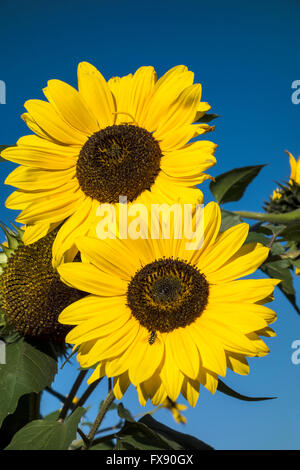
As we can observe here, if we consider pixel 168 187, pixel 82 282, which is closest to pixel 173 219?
pixel 168 187

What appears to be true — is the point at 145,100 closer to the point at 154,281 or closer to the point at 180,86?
the point at 180,86

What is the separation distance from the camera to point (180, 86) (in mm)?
1158

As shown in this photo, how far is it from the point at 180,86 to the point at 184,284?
432 millimetres

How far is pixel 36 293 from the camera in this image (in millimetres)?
1252

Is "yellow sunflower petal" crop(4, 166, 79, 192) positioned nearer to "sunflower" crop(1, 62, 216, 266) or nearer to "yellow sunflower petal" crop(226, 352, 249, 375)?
"sunflower" crop(1, 62, 216, 266)

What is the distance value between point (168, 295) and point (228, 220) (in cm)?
29

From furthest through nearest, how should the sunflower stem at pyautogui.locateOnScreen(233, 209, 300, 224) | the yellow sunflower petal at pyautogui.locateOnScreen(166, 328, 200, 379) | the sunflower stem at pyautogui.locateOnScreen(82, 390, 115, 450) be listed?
the sunflower stem at pyautogui.locateOnScreen(233, 209, 300, 224)
the sunflower stem at pyautogui.locateOnScreen(82, 390, 115, 450)
the yellow sunflower petal at pyautogui.locateOnScreen(166, 328, 200, 379)

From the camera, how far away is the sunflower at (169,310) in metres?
1.03

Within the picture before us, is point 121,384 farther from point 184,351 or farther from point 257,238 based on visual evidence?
point 257,238

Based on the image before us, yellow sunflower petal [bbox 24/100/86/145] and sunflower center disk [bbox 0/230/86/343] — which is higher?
yellow sunflower petal [bbox 24/100/86/145]

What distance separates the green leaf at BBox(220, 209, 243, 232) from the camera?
1.27m

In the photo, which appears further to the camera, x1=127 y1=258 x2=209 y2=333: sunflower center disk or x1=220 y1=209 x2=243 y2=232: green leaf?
x1=220 y1=209 x2=243 y2=232: green leaf

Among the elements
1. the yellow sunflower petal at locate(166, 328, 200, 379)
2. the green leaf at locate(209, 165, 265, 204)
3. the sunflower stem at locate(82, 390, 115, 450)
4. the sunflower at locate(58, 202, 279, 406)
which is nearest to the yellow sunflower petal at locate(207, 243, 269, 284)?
the sunflower at locate(58, 202, 279, 406)

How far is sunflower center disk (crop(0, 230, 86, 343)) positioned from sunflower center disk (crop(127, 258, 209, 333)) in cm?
19
